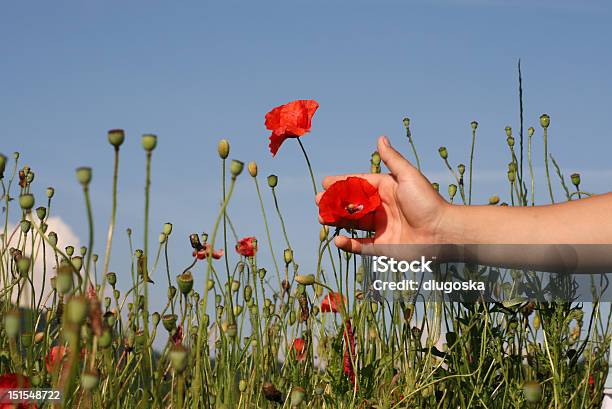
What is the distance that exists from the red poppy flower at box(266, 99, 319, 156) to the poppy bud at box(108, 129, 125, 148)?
1.07 metres

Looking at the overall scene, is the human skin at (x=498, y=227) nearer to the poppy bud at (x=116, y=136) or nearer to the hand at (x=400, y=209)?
the hand at (x=400, y=209)

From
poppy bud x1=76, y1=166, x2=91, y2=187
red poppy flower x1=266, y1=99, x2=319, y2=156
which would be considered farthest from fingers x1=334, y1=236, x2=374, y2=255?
poppy bud x1=76, y1=166, x2=91, y2=187

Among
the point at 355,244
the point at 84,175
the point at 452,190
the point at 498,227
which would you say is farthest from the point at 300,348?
the point at 84,175

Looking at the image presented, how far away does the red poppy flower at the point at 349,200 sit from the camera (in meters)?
1.98


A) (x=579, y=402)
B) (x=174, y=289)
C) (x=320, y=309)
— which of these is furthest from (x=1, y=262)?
(x=579, y=402)

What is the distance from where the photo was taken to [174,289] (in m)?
2.31

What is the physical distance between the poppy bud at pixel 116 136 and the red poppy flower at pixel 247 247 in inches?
53.7

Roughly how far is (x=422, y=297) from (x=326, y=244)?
0.34m

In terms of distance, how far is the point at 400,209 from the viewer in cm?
219

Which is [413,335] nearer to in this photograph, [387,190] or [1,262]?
[387,190]

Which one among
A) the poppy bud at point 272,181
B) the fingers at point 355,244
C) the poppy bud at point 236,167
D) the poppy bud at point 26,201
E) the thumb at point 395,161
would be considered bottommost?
the fingers at point 355,244

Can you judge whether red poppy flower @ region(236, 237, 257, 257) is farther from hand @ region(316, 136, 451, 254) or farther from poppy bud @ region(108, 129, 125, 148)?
poppy bud @ region(108, 129, 125, 148)

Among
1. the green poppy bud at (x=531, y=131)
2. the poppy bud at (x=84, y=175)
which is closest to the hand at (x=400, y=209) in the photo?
the green poppy bud at (x=531, y=131)

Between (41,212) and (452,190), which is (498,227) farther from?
(41,212)
